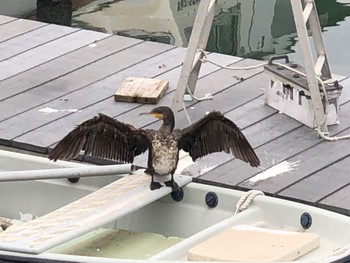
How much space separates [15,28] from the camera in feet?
23.0

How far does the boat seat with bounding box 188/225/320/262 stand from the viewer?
4309 mm

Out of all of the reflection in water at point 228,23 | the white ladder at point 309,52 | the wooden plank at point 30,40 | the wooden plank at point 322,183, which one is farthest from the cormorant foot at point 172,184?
the reflection in water at point 228,23

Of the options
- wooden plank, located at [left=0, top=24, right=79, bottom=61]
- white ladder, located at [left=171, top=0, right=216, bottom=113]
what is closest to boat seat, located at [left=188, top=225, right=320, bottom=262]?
white ladder, located at [left=171, top=0, right=216, bottom=113]

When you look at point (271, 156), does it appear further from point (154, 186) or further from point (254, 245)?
point (254, 245)

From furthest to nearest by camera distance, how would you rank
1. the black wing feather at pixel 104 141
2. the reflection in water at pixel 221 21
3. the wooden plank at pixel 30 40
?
the reflection in water at pixel 221 21, the wooden plank at pixel 30 40, the black wing feather at pixel 104 141

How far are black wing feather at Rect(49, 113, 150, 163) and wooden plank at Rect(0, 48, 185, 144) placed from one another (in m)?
0.76

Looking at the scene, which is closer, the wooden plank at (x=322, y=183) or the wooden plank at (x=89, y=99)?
the wooden plank at (x=322, y=183)

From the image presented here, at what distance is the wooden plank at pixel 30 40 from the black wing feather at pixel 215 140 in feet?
6.69

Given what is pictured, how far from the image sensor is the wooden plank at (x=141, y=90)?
228 inches

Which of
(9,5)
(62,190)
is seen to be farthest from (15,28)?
(9,5)

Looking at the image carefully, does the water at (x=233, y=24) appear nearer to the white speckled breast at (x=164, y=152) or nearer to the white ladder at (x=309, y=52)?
the white ladder at (x=309, y=52)

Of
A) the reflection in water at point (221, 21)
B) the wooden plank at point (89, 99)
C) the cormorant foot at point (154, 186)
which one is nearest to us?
the cormorant foot at point (154, 186)

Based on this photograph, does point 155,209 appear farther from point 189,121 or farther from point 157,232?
point 189,121

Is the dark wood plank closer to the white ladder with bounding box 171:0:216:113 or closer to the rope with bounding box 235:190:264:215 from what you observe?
the white ladder with bounding box 171:0:216:113
